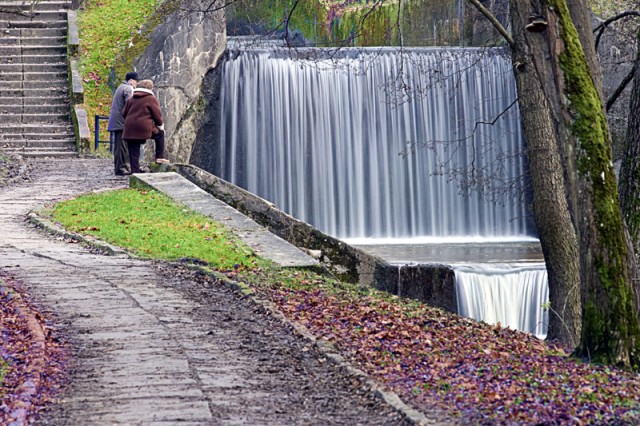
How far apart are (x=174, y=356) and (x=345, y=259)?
7.43m

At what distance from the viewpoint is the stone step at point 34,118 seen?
25.1 metres

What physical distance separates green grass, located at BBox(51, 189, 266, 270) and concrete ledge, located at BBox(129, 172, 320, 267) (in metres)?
0.17

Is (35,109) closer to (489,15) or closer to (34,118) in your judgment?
(34,118)

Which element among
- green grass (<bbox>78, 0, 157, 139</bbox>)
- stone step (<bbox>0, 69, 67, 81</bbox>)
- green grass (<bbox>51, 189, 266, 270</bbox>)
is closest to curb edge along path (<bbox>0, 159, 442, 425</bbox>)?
green grass (<bbox>51, 189, 266, 270</bbox>)

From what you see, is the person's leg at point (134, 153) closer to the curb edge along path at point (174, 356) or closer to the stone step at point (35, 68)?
the curb edge along path at point (174, 356)

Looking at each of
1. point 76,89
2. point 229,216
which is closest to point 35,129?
point 76,89

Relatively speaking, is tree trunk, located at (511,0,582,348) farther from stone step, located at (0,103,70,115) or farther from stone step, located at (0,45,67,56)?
stone step, located at (0,45,67,56)

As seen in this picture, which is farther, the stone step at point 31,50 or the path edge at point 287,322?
the stone step at point 31,50

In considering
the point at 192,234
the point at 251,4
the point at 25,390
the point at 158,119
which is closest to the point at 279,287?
the point at 192,234

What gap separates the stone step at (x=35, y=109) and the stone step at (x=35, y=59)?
6.45 ft

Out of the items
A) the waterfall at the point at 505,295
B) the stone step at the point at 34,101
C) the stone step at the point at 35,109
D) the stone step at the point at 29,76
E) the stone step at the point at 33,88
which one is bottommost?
the waterfall at the point at 505,295

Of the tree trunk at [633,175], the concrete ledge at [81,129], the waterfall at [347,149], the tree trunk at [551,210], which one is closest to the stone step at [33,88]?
the concrete ledge at [81,129]

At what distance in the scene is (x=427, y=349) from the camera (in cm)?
825

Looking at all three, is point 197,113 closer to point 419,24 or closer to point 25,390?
point 419,24
